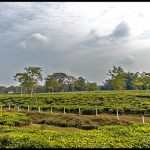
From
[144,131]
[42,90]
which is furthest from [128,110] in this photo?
[42,90]

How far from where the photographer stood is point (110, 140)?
10195 mm

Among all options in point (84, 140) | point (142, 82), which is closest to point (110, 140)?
point (84, 140)

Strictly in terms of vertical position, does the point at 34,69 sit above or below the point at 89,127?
above

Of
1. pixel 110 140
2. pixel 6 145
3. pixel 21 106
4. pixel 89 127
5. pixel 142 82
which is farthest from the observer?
pixel 142 82

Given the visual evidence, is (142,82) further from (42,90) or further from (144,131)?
(144,131)

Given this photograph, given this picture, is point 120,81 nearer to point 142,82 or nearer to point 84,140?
point 142,82

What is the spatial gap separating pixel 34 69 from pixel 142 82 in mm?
30695

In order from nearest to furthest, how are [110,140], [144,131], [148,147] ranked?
[148,147], [110,140], [144,131]

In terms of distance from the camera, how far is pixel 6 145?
1098cm

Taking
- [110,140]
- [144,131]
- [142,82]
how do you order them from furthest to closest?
[142,82] → [144,131] → [110,140]

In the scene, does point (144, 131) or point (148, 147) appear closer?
point (148, 147)

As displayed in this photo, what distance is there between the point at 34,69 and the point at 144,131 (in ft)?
191

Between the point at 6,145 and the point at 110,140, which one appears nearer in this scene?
the point at 110,140

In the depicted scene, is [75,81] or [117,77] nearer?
[117,77]
